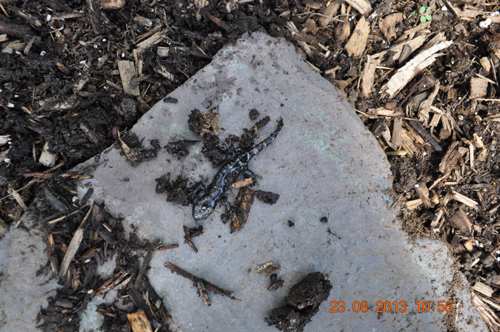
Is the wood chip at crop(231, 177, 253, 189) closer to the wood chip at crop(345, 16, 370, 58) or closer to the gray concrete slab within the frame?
the gray concrete slab

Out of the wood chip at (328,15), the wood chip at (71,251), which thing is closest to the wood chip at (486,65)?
the wood chip at (328,15)

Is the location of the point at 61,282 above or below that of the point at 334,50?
below

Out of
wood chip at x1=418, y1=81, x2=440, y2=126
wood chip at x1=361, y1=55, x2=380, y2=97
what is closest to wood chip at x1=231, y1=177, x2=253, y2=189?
wood chip at x1=361, y1=55, x2=380, y2=97

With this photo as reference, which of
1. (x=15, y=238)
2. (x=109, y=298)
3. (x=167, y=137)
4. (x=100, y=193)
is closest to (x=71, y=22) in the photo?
(x=167, y=137)

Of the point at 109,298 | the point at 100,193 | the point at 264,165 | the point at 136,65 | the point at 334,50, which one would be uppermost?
the point at 334,50

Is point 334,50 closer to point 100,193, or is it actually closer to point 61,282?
point 100,193
